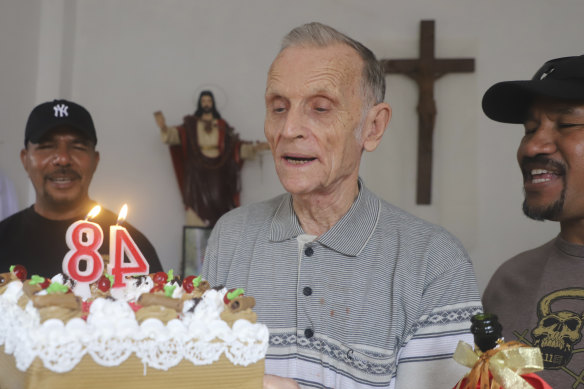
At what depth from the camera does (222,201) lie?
3.93 m

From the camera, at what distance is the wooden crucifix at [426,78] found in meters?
4.02

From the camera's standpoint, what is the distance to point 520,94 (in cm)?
165

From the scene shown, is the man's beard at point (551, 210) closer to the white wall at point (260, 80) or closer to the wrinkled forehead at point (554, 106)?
the wrinkled forehead at point (554, 106)

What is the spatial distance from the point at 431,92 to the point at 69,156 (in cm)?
256

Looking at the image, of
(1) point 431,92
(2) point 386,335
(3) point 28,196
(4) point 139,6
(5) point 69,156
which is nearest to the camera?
(2) point 386,335

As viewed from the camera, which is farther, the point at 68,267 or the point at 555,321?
the point at 555,321

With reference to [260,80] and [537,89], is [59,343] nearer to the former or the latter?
[537,89]

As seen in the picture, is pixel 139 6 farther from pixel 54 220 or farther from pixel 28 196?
pixel 54 220

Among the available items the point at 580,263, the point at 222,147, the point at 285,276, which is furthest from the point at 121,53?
the point at 580,263

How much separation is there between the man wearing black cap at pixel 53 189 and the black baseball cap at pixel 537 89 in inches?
50.7

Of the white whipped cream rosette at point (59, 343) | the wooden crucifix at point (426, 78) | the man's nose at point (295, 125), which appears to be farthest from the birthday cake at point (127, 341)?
the wooden crucifix at point (426, 78)

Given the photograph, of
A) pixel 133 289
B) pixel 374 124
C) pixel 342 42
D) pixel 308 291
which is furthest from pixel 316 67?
pixel 133 289

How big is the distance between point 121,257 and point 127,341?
0.31 metres

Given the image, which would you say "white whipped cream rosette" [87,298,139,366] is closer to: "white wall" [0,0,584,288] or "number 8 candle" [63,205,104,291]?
"number 8 candle" [63,205,104,291]
